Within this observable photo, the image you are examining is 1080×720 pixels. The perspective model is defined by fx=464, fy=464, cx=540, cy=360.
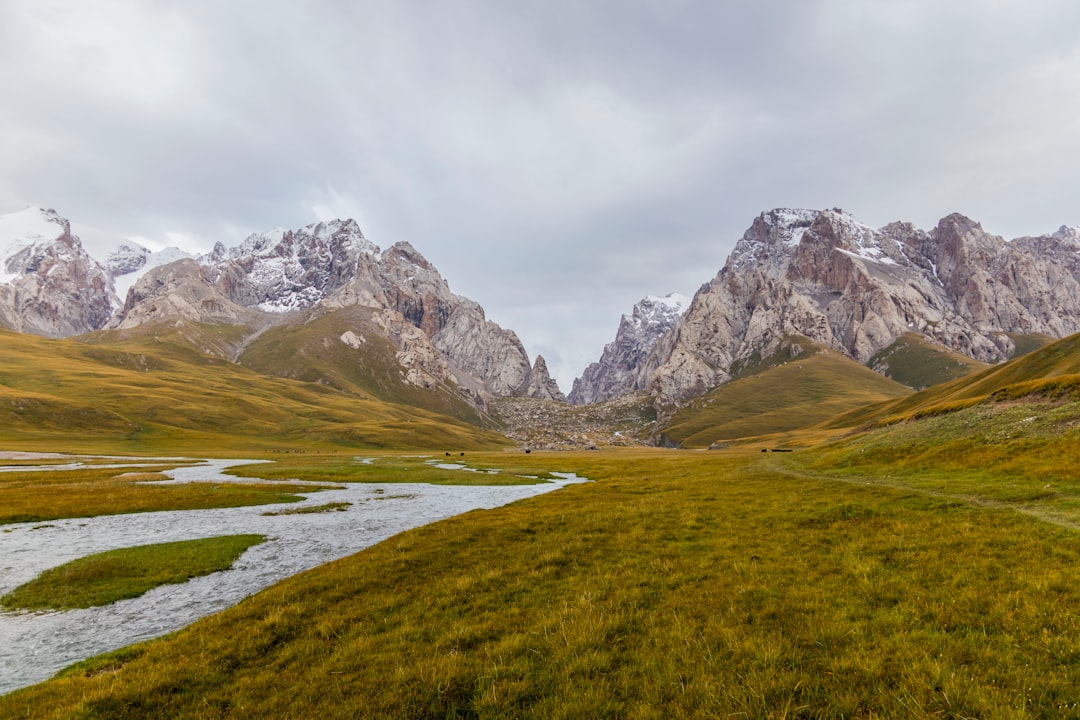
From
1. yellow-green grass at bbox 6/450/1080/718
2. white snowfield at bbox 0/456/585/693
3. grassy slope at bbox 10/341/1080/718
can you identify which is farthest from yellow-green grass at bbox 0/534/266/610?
yellow-green grass at bbox 6/450/1080/718

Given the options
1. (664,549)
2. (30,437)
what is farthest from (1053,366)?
(30,437)

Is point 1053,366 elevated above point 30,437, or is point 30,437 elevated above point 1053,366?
point 1053,366

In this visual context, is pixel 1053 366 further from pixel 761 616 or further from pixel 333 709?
pixel 333 709

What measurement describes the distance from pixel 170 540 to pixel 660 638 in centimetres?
3523

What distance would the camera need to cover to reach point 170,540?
31797 mm

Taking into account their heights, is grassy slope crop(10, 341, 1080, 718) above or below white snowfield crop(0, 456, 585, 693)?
above

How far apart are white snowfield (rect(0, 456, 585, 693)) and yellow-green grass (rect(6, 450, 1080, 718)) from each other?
3.66 metres

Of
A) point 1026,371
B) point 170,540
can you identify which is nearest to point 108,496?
point 170,540

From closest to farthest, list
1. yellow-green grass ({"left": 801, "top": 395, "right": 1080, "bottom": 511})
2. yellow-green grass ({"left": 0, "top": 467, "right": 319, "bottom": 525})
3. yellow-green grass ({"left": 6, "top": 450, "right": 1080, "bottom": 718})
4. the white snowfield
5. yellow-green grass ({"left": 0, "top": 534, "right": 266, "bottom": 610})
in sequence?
1. yellow-green grass ({"left": 6, "top": 450, "right": 1080, "bottom": 718})
2. the white snowfield
3. yellow-green grass ({"left": 0, "top": 534, "right": 266, "bottom": 610})
4. yellow-green grass ({"left": 801, "top": 395, "right": 1080, "bottom": 511})
5. yellow-green grass ({"left": 0, "top": 467, "right": 319, "bottom": 525})

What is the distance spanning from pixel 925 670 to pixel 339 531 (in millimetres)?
35106

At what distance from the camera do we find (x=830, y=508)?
79.5 ft

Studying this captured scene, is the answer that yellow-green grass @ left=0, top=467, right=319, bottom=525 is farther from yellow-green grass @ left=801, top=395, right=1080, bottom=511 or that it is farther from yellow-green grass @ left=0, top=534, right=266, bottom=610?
yellow-green grass @ left=801, top=395, right=1080, bottom=511

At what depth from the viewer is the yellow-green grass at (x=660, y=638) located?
8633mm

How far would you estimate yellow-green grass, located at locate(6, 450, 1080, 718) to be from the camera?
8.63 metres
